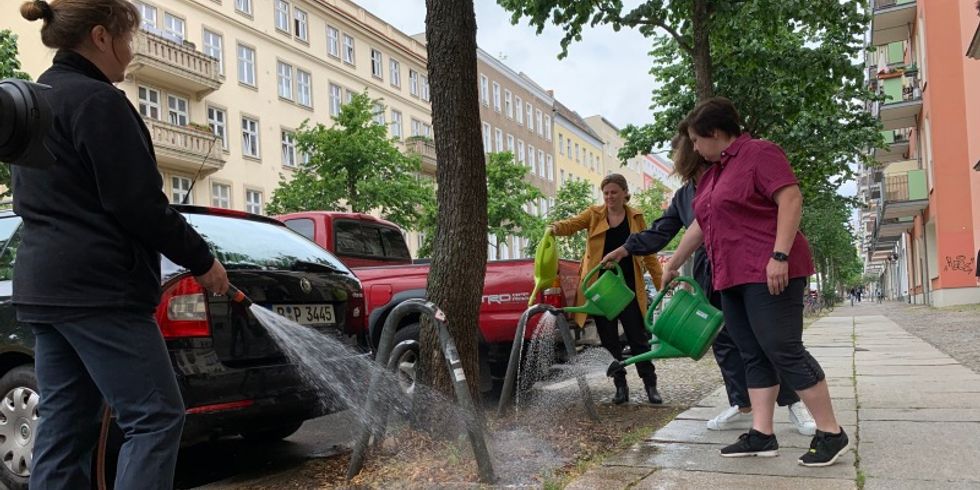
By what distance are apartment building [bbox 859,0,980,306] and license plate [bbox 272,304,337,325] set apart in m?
19.9

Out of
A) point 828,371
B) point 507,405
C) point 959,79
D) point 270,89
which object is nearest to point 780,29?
point 828,371

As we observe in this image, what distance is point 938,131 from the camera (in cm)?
2722

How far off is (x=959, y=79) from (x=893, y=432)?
87.8 ft

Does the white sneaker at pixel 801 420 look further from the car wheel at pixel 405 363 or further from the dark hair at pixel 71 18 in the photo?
the dark hair at pixel 71 18

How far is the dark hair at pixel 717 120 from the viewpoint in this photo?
161 inches

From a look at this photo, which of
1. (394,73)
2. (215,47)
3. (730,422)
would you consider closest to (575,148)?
(394,73)

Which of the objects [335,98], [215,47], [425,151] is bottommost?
[425,151]

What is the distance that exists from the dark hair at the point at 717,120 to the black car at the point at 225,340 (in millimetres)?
2390

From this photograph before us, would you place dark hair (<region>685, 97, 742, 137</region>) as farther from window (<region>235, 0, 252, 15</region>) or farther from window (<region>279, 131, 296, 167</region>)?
window (<region>235, 0, 252, 15</region>)

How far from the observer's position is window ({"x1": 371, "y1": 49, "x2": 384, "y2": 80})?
41219 mm

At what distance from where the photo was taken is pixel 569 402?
624cm

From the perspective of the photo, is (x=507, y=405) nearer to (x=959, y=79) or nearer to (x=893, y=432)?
(x=893, y=432)

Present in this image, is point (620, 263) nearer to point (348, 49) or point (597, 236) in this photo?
point (597, 236)

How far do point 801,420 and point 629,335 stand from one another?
1.82 metres
